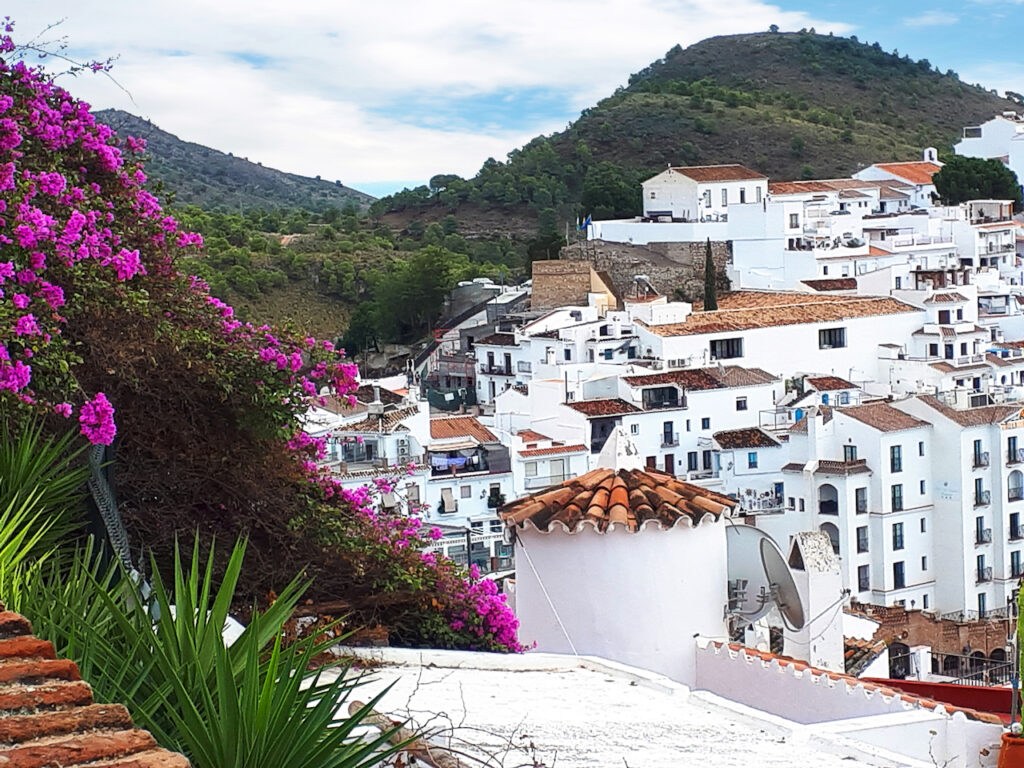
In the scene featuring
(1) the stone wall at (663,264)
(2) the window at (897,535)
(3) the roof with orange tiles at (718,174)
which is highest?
(3) the roof with orange tiles at (718,174)

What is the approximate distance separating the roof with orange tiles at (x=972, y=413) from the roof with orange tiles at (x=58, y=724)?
36.6m

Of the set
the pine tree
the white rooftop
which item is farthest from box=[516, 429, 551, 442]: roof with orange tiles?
the white rooftop

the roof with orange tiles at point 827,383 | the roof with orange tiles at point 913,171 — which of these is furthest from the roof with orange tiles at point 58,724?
the roof with orange tiles at point 913,171

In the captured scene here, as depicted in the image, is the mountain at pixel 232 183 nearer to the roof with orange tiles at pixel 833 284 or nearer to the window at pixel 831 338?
the roof with orange tiles at pixel 833 284

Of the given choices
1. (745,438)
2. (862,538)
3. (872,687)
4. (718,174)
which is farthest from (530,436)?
(872,687)

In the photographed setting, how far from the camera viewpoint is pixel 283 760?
4133 millimetres

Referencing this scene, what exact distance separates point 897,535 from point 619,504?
29.0 metres

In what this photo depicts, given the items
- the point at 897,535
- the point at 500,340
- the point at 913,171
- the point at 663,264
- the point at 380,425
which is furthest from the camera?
the point at 913,171

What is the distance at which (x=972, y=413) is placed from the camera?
3906cm

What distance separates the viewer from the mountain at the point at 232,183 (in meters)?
103

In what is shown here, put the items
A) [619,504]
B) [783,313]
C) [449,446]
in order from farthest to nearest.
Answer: [783,313] → [449,446] → [619,504]

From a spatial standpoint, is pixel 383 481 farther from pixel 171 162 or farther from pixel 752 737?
pixel 171 162

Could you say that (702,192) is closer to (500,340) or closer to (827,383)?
(500,340)

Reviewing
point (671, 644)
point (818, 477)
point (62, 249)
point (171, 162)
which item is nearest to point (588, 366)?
point (818, 477)
